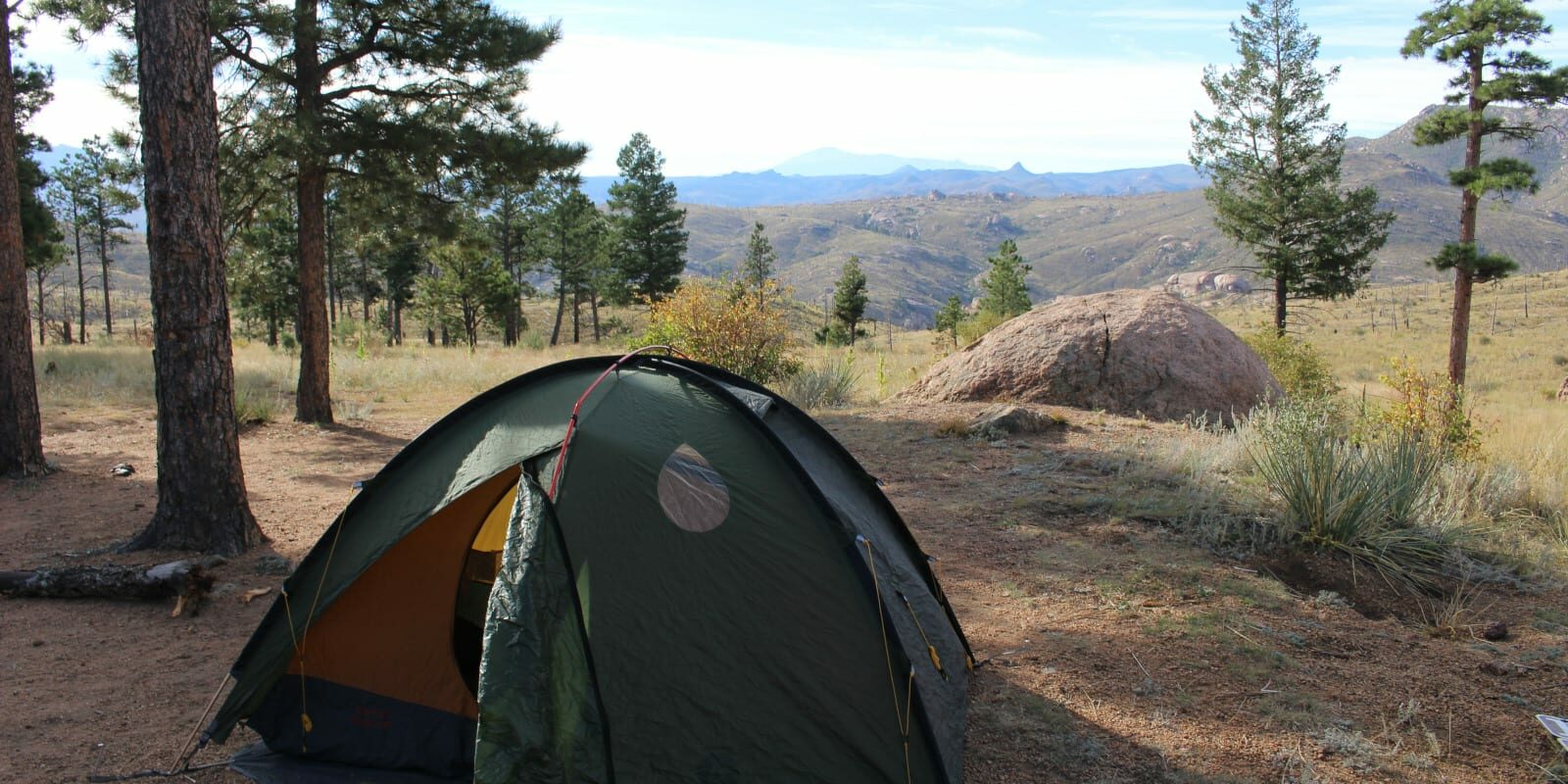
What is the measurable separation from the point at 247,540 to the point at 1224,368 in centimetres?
1095

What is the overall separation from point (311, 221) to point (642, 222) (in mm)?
29038

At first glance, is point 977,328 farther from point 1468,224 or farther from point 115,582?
point 115,582

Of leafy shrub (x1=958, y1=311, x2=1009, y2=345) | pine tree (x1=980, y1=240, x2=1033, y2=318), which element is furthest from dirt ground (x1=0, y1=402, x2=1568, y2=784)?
pine tree (x1=980, y1=240, x2=1033, y2=318)

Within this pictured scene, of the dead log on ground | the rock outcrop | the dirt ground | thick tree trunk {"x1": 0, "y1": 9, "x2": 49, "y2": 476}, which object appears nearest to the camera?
the dirt ground

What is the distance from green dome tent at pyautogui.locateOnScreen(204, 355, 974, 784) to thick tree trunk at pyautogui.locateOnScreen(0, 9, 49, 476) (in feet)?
22.4

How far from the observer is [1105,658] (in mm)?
4824

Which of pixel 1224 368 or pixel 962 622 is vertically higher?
pixel 1224 368

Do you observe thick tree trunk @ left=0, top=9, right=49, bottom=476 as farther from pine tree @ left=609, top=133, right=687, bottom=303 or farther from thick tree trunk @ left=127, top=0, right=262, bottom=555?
pine tree @ left=609, top=133, right=687, bottom=303

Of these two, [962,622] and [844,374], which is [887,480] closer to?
[962,622]

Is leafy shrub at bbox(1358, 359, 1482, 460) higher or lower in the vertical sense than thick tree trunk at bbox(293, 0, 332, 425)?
lower

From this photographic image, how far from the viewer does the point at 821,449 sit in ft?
15.5

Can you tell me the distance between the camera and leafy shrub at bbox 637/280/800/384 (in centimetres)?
1428

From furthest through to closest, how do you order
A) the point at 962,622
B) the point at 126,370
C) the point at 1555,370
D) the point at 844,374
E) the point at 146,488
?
the point at 1555,370 → the point at 126,370 → the point at 844,374 → the point at 146,488 → the point at 962,622

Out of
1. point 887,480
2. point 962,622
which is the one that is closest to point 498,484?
point 962,622
